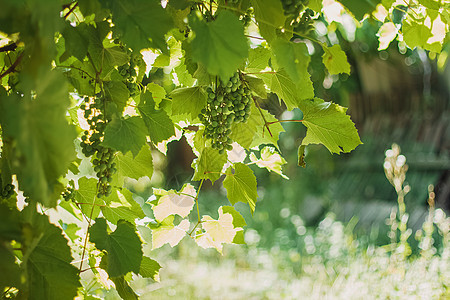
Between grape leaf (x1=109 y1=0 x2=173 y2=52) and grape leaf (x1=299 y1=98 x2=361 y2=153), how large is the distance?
25 cm

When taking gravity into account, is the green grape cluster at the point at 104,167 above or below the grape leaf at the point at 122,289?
above

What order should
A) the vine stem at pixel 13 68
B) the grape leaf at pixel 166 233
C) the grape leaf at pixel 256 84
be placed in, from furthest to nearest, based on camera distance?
the grape leaf at pixel 166 233 < the grape leaf at pixel 256 84 < the vine stem at pixel 13 68

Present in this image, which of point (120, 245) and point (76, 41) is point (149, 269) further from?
point (76, 41)

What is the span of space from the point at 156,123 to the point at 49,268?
231 mm

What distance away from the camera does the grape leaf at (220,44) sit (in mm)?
389

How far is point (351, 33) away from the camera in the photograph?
167 inches

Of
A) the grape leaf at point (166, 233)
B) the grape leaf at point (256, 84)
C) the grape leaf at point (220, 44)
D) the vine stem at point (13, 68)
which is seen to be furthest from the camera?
the grape leaf at point (166, 233)

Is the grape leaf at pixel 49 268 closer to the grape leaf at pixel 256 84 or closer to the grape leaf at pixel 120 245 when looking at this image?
the grape leaf at pixel 120 245

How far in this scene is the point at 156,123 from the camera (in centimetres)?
57

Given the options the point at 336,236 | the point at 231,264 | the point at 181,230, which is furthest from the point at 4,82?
the point at 336,236

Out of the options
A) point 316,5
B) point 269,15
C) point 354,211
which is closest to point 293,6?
point 269,15

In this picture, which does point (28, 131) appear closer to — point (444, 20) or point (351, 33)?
point (444, 20)

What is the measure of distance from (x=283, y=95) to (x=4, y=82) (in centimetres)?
44

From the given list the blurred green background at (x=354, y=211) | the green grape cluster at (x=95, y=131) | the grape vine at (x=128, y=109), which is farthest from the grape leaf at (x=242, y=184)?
the blurred green background at (x=354, y=211)
